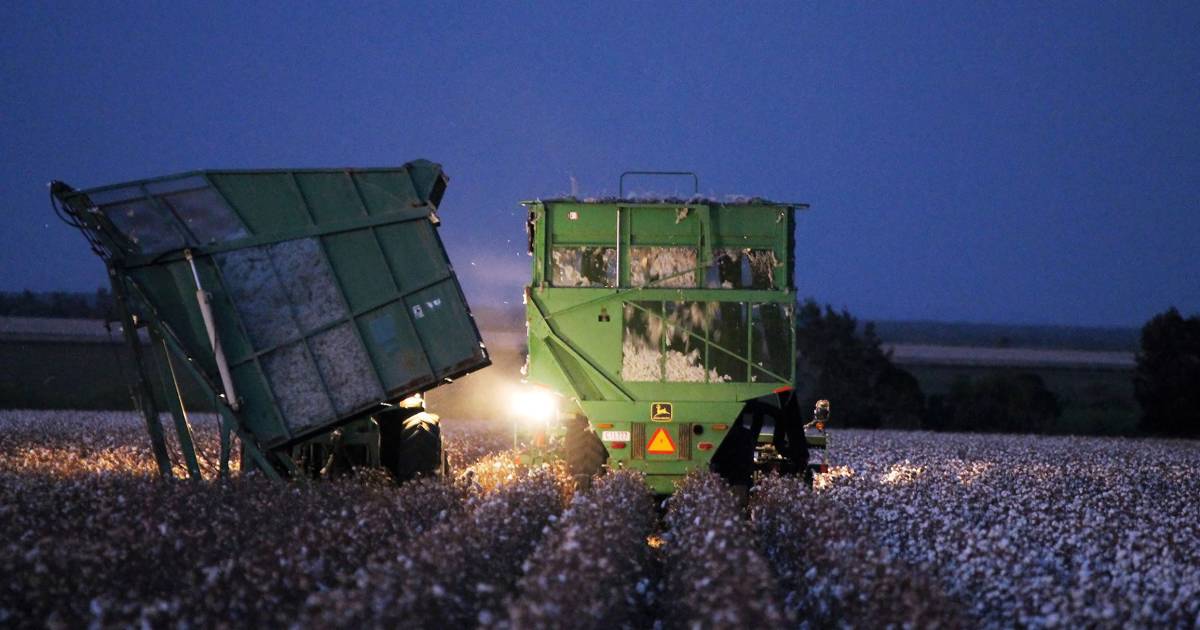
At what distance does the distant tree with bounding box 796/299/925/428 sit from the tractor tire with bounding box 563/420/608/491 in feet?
85.2

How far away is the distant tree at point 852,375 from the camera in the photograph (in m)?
39.1

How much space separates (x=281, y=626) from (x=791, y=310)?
27.0 ft

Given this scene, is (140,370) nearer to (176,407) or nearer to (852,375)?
(176,407)

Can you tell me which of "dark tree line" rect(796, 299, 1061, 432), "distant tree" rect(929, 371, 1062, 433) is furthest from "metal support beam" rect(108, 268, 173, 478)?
"distant tree" rect(929, 371, 1062, 433)

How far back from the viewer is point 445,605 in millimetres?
7035

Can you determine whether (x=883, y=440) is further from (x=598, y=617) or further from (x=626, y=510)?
(x=598, y=617)

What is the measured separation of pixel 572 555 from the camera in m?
7.44

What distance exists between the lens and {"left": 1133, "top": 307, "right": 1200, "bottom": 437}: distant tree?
37.7 meters

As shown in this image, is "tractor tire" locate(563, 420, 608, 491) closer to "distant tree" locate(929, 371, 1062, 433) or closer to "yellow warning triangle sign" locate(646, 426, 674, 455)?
"yellow warning triangle sign" locate(646, 426, 674, 455)

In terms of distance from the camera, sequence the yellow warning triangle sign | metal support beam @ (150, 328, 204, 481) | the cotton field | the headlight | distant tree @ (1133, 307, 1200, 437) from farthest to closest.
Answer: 1. distant tree @ (1133, 307, 1200, 437)
2. the headlight
3. the yellow warning triangle sign
4. metal support beam @ (150, 328, 204, 481)
5. the cotton field

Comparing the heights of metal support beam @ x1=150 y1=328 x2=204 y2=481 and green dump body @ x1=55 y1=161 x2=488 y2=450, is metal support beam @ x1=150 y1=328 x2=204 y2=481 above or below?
below

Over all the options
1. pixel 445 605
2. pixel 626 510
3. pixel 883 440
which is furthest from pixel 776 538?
pixel 883 440

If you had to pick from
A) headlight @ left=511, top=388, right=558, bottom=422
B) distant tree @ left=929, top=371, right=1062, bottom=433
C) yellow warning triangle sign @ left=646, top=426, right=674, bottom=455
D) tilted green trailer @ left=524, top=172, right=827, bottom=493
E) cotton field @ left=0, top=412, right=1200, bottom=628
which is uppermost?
tilted green trailer @ left=524, top=172, right=827, bottom=493

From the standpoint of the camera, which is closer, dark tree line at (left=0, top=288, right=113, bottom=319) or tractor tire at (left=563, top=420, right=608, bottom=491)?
tractor tire at (left=563, top=420, right=608, bottom=491)
